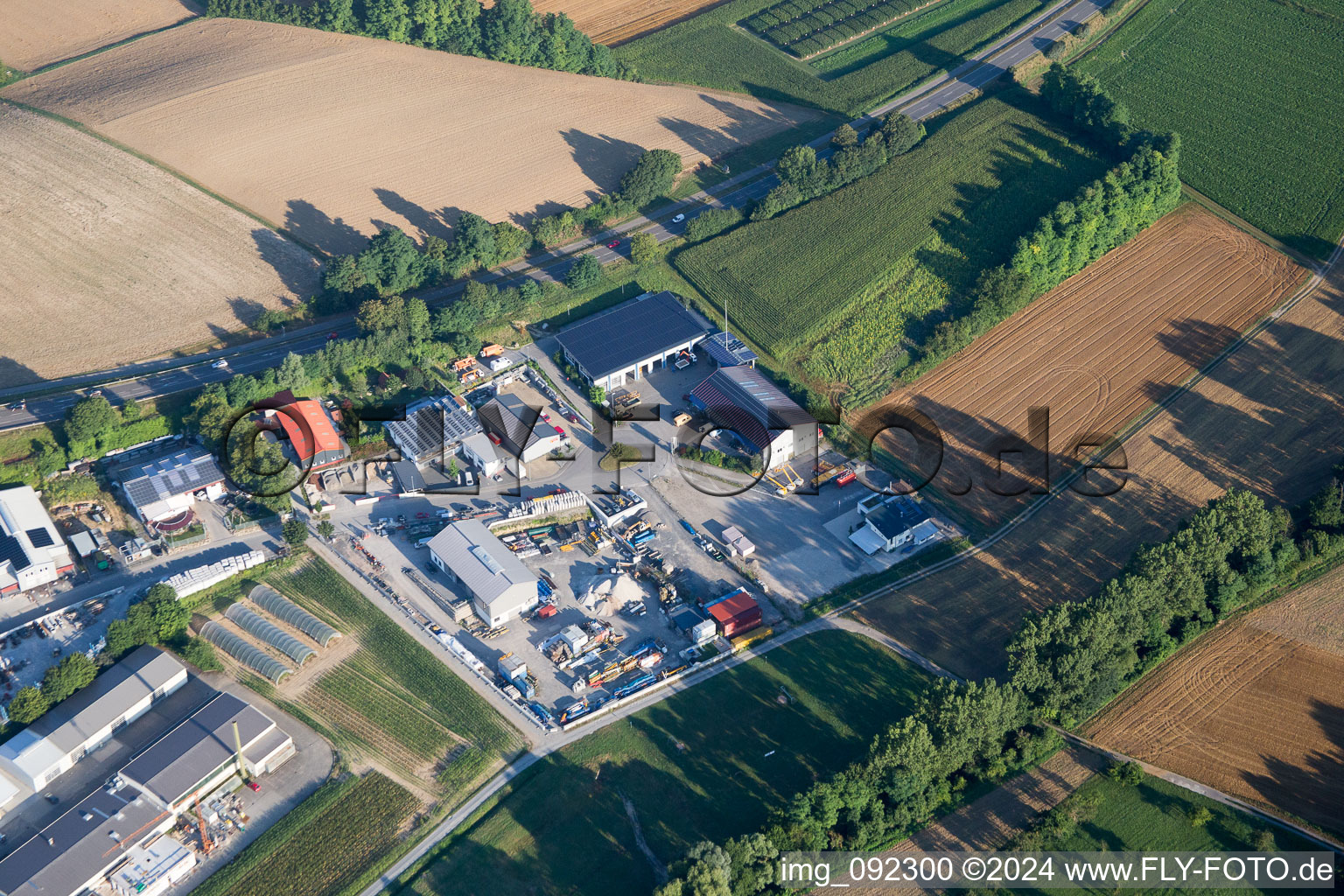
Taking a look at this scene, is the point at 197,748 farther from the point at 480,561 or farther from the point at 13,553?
the point at 13,553

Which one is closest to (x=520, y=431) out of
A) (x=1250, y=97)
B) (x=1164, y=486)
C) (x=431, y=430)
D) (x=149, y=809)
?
(x=431, y=430)

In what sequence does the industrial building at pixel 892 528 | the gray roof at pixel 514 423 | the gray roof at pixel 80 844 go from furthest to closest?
the gray roof at pixel 514 423
the industrial building at pixel 892 528
the gray roof at pixel 80 844

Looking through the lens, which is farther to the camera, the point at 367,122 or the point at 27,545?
the point at 367,122

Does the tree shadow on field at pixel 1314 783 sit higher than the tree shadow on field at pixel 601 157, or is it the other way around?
the tree shadow on field at pixel 601 157

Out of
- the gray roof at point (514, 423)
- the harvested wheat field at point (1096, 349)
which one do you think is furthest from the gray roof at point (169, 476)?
the harvested wheat field at point (1096, 349)

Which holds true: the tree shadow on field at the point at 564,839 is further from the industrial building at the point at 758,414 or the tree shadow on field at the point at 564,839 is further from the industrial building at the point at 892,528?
the industrial building at the point at 758,414

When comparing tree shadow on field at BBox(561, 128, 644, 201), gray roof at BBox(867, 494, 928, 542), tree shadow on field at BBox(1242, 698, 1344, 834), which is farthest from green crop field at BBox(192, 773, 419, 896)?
tree shadow on field at BBox(561, 128, 644, 201)

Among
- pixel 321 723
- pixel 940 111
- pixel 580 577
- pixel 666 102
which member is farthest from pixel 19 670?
pixel 940 111
